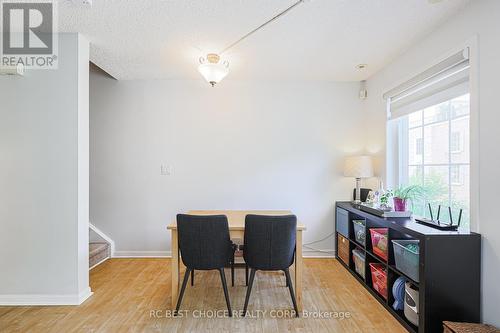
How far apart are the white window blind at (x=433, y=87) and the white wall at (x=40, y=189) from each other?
10.5ft

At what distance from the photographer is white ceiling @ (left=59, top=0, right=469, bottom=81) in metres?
2.04

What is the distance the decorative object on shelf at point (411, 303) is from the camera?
6.57 feet

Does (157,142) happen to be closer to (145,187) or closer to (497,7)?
(145,187)

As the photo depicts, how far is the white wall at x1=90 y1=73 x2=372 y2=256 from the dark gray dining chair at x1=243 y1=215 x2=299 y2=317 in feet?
4.89

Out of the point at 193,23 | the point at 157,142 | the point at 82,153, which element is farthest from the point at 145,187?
the point at 193,23

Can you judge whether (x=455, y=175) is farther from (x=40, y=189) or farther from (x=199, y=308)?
(x=40, y=189)

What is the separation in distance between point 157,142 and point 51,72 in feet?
4.80

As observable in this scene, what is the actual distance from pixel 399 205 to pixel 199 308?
2.09 meters

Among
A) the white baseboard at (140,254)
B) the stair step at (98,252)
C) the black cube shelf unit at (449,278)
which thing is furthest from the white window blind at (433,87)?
the stair step at (98,252)

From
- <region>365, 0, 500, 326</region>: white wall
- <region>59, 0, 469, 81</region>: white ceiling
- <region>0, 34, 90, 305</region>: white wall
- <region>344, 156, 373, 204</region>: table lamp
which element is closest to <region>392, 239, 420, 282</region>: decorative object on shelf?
<region>365, 0, 500, 326</region>: white wall

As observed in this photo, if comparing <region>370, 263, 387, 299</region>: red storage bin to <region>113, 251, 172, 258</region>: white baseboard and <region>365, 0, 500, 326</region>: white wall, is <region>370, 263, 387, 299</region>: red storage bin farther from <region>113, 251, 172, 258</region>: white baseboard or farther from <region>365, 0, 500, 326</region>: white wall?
<region>113, 251, 172, 258</region>: white baseboard

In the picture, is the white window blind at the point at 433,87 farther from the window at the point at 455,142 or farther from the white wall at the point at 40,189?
the white wall at the point at 40,189

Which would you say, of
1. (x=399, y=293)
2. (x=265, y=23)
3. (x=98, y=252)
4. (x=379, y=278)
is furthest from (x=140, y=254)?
(x=265, y=23)

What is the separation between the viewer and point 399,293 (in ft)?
7.30
